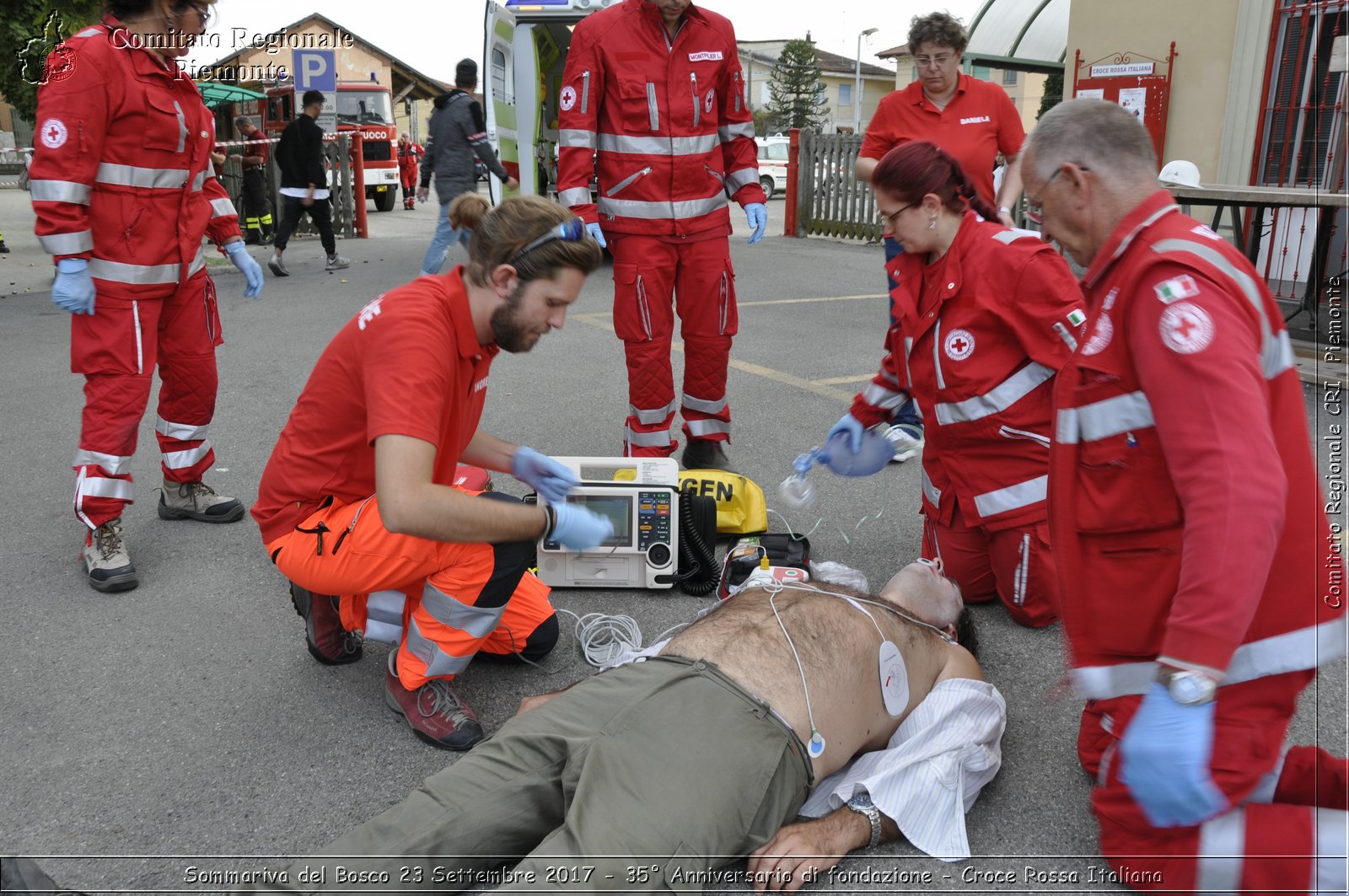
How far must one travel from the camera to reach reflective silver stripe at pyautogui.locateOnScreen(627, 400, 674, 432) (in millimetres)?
4688

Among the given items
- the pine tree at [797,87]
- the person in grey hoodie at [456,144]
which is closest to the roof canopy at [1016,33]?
the person in grey hoodie at [456,144]

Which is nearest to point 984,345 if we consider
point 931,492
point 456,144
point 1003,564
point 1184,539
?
point 931,492

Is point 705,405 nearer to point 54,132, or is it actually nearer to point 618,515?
point 618,515

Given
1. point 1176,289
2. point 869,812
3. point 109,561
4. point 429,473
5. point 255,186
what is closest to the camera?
point 1176,289

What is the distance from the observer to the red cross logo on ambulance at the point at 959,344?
3293 mm

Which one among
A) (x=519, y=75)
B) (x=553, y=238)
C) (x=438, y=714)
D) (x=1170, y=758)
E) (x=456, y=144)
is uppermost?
(x=519, y=75)

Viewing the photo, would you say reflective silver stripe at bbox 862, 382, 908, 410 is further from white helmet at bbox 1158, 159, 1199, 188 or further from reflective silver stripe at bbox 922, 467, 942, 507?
white helmet at bbox 1158, 159, 1199, 188

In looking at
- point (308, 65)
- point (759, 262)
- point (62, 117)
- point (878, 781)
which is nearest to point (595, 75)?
point (62, 117)

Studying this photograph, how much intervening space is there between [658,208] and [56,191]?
7.62ft

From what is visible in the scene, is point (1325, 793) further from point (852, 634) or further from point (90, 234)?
point (90, 234)

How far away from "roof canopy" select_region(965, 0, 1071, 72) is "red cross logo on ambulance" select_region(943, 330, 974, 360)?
9284mm

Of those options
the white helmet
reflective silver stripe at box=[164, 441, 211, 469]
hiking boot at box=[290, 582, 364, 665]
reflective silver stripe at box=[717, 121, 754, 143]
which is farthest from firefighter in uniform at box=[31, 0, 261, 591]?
the white helmet

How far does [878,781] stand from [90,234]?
10.8ft

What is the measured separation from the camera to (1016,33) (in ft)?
38.9
